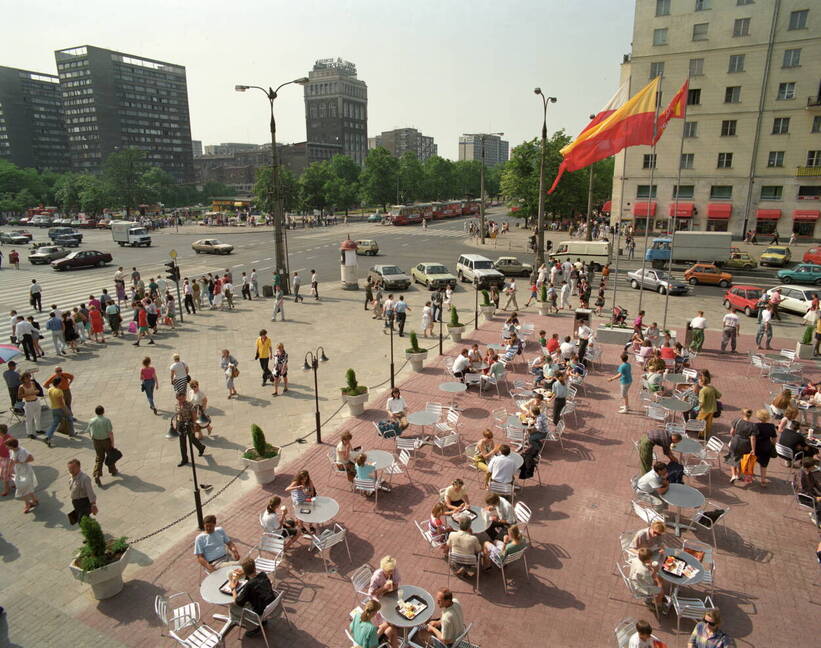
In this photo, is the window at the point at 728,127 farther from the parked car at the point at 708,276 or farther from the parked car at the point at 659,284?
the parked car at the point at 659,284

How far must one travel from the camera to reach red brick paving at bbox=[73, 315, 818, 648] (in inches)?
268

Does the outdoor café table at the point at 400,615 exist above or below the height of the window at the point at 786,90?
below

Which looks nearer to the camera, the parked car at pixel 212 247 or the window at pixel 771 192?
the window at pixel 771 192

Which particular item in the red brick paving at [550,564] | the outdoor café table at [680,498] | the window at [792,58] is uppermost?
the window at [792,58]

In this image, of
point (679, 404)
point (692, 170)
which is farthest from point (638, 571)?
point (692, 170)

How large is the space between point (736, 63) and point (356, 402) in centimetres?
5352

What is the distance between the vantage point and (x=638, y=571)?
6.81 m

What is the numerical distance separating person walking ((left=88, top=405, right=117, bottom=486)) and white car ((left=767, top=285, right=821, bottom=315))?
85.9 feet

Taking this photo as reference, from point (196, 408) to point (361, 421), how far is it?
13.4ft

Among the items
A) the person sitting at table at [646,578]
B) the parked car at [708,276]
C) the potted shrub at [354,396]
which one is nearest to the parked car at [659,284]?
the parked car at [708,276]

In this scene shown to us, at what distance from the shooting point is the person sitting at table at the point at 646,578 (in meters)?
6.77

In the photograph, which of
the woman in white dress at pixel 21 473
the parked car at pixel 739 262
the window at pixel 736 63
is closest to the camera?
the woman in white dress at pixel 21 473

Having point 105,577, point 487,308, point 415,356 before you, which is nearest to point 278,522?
point 105,577

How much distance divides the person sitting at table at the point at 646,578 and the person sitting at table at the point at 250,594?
4891mm
